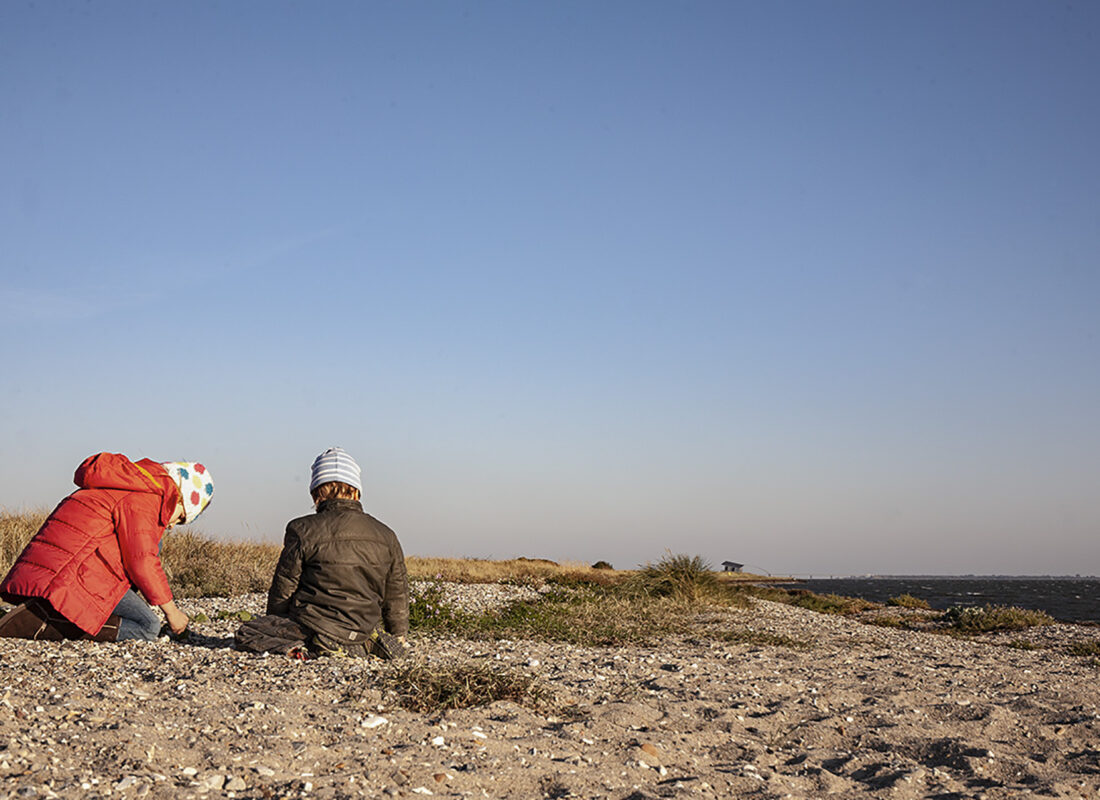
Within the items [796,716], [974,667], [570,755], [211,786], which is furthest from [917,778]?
[974,667]

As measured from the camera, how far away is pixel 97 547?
6.86 meters

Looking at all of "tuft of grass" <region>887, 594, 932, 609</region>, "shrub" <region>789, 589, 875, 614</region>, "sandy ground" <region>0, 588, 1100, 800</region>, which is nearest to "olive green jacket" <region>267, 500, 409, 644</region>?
"sandy ground" <region>0, 588, 1100, 800</region>

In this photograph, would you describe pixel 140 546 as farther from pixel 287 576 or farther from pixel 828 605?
pixel 828 605

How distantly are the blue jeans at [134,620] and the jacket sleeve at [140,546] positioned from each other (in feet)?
1.91

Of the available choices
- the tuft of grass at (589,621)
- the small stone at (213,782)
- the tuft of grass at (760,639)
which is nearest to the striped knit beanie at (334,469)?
the small stone at (213,782)

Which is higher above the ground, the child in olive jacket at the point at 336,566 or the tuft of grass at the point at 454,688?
the child in olive jacket at the point at 336,566

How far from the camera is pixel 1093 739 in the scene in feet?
17.8

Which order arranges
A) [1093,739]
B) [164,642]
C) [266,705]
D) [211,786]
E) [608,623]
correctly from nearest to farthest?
[211,786] → [266,705] → [1093,739] → [164,642] → [608,623]

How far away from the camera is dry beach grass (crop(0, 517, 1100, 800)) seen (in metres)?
4.00

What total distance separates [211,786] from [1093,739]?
5239 millimetres

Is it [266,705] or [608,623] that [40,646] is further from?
[608,623]

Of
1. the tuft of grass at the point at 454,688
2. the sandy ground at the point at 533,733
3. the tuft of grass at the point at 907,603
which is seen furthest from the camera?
the tuft of grass at the point at 907,603

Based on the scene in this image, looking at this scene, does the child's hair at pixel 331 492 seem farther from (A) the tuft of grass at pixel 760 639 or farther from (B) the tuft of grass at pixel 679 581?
(B) the tuft of grass at pixel 679 581

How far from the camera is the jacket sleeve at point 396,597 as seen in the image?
694 cm
